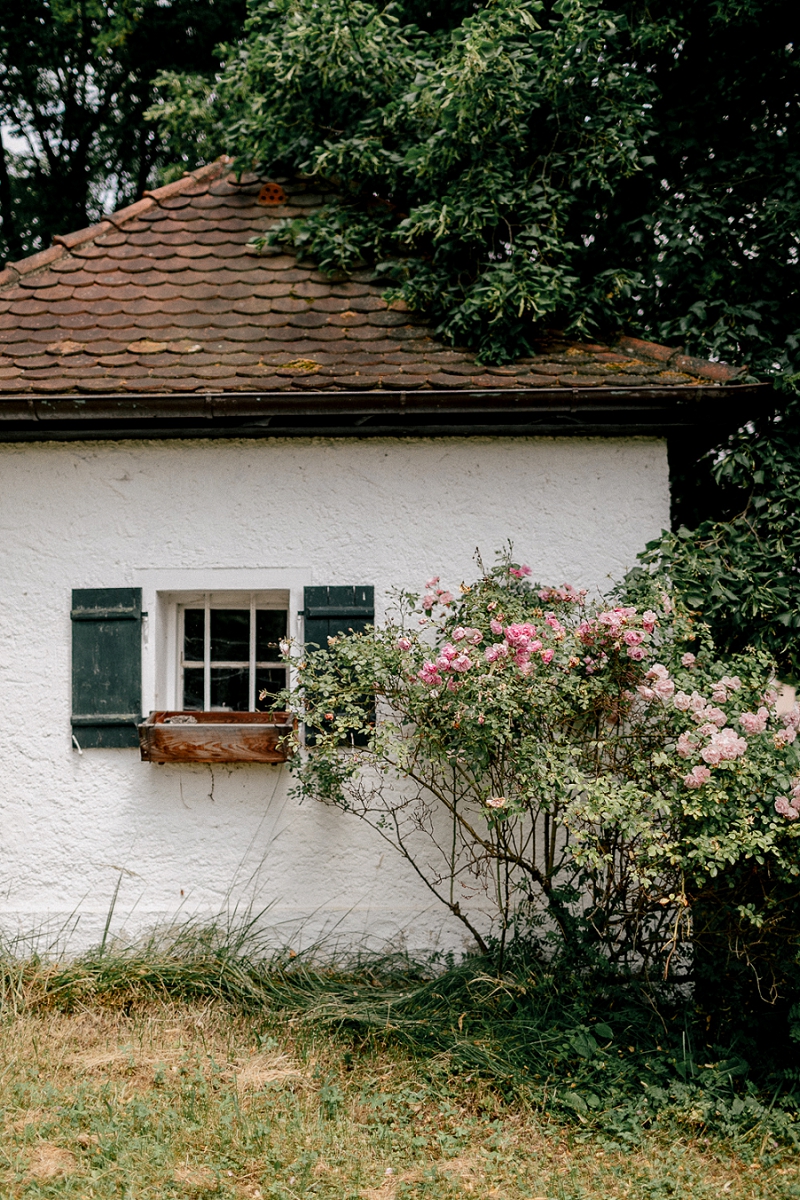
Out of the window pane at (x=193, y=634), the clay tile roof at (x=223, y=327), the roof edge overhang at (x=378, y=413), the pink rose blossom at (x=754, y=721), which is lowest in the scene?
the pink rose blossom at (x=754, y=721)

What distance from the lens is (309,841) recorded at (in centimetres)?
485

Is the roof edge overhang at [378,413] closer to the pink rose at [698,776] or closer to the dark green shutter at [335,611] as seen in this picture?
the dark green shutter at [335,611]

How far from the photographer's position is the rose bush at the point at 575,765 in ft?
12.0

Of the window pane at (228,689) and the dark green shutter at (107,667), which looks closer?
the dark green shutter at (107,667)

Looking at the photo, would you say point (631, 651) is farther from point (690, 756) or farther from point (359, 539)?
point (359, 539)

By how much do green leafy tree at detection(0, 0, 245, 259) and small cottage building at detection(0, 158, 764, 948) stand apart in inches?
263

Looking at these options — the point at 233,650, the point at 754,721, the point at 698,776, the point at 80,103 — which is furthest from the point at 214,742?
the point at 80,103

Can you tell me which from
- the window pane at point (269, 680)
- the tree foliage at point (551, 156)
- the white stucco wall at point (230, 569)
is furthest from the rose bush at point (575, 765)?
the tree foliage at point (551, 156)

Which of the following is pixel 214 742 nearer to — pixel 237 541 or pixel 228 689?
pixel 228 689

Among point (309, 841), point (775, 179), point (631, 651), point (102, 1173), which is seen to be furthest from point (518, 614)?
point (775, 179)

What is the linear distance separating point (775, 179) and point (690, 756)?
3836 millimetres

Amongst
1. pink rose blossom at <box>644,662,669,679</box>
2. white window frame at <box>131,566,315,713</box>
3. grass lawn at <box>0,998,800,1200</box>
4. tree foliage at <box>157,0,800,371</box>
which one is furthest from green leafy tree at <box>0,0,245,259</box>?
grass lawn at <box>0,998,800,1200</box>

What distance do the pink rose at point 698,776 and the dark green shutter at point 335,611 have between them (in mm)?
1981

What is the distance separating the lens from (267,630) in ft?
17.1
